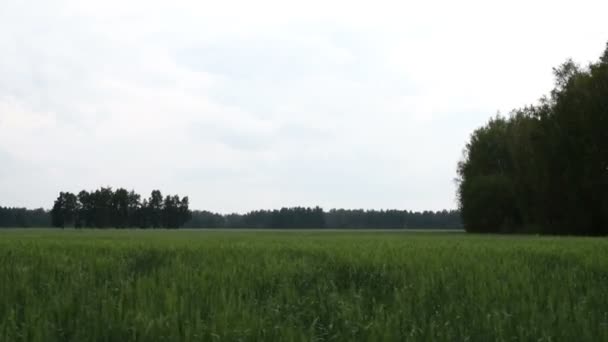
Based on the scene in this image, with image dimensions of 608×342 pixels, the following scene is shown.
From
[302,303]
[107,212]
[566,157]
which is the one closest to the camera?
[302,303]

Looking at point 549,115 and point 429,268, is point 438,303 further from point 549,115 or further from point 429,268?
point 549,115

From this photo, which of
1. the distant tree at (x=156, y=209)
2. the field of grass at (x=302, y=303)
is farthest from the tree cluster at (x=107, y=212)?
the field of grass at (x=302, y=303)

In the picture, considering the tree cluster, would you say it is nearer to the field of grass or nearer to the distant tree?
the distant tree

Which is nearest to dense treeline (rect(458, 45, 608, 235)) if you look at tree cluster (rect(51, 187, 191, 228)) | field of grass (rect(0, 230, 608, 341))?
field of grass (rect(0, 230, 608, 341))

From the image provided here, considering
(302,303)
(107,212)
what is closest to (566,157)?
(302,303)

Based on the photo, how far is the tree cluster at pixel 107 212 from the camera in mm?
175750

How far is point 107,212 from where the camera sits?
175m

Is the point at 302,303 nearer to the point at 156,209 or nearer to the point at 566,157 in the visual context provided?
the point at 566,157

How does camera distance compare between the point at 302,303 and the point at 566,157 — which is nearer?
the point at 302,303

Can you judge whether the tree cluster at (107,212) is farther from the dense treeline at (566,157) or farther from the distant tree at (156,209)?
the dense treeline at (566,157)

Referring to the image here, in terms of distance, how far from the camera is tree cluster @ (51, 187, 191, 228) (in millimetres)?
175750

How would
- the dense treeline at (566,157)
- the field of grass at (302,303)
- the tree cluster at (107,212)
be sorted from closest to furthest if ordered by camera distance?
the field of grass at (302,303) < the dense treeline at (566,157) < the tree cluster at (107,212)

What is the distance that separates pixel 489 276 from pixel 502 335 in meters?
3.83

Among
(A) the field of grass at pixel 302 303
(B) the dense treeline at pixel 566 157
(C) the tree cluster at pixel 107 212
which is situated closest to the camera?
(A) the field of grass at pixel 302 303
